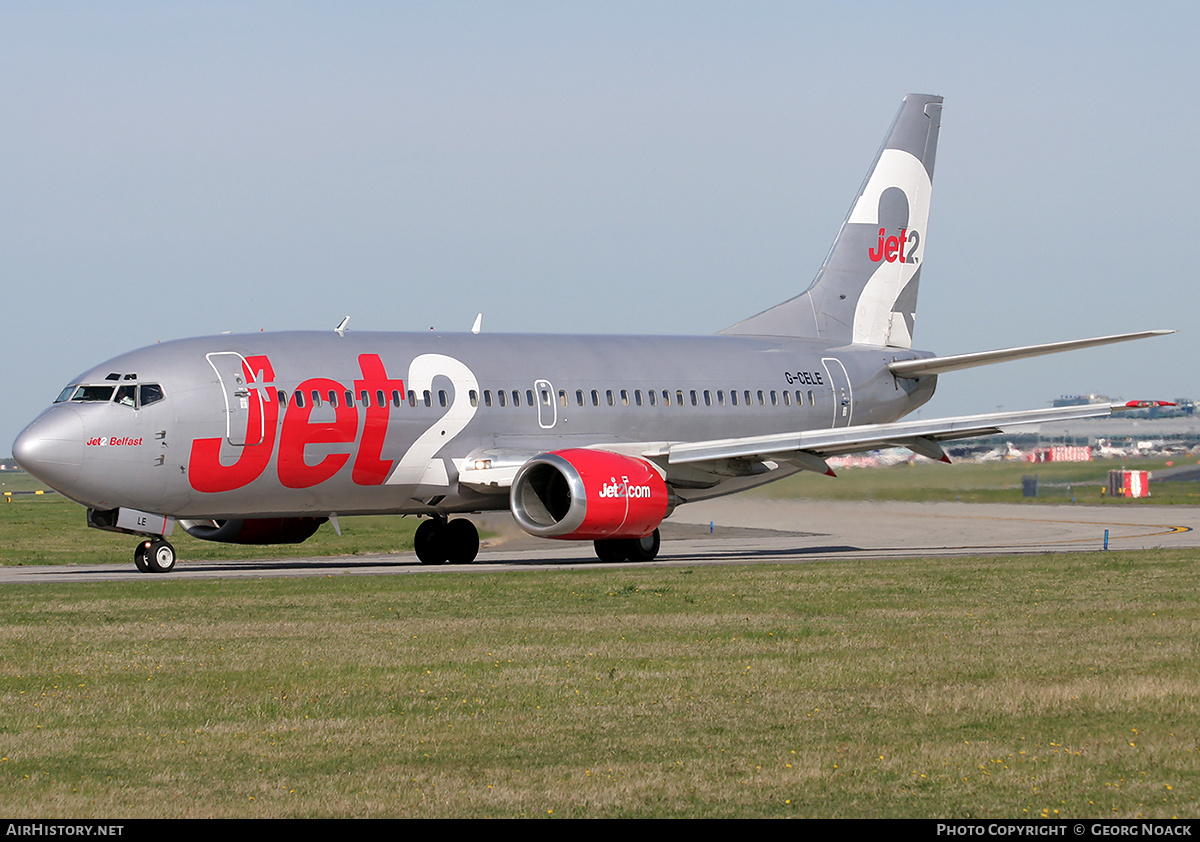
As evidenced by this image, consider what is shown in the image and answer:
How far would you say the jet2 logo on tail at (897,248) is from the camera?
38250mm

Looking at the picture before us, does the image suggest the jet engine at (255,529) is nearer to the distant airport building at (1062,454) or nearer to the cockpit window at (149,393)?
the cockpit window at (149,393)

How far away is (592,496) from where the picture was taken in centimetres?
2742

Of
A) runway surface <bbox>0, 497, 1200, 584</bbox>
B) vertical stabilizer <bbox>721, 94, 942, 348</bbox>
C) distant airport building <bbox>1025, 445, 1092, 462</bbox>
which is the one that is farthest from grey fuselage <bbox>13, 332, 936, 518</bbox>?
distant airport building <bbox>1025, 445, 1092, 462</bbox>

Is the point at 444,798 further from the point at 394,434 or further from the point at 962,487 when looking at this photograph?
the point at 962,487

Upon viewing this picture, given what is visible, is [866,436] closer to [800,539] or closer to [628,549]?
[628,549]

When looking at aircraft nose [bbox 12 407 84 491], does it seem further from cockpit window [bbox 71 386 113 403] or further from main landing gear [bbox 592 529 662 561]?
main landing gear [bbox 592 529 662 561]

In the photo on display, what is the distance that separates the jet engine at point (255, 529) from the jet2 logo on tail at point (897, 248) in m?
15.0

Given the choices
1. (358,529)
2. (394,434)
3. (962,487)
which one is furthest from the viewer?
(358,529)

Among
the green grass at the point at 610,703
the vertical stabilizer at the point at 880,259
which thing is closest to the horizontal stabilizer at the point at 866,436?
the vertical stabilizer at the point at 880,259

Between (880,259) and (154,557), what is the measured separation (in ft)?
62.4

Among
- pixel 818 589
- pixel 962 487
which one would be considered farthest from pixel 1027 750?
pixel 962 487

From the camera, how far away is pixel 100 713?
488 inches

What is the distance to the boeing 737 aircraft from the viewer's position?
26.2 metres
